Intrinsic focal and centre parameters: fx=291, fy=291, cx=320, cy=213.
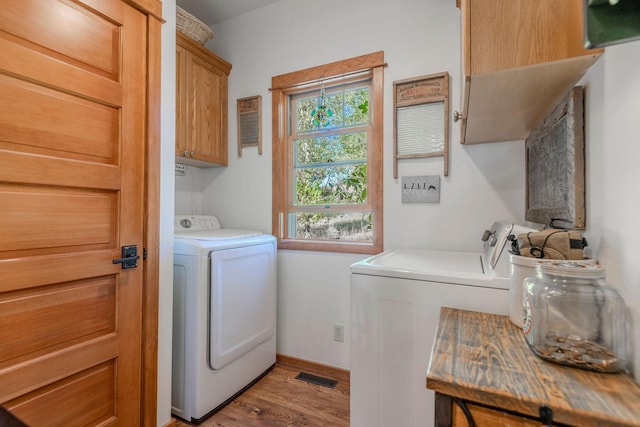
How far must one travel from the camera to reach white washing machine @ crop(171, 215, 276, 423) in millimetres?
1763

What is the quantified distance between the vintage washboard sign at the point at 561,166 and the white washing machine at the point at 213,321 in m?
1.74

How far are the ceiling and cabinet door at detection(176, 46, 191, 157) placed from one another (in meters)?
0.60

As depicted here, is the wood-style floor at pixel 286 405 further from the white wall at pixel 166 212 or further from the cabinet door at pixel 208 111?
the cabinet door at pixel 208 111

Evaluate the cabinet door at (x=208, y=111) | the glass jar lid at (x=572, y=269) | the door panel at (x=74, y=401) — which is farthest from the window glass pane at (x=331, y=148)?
the door panel at (x=74, y=401)

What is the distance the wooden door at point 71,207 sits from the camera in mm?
1080

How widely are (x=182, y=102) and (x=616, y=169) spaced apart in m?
2.46

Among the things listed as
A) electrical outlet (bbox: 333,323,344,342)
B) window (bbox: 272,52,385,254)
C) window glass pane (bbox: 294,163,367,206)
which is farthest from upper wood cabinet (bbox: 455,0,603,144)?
electrical outlet (bbox: 333,323,344,342)

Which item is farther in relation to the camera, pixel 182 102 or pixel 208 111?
pixel 208 111

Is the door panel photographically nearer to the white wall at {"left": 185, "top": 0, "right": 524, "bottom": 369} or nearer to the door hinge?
the door hinge

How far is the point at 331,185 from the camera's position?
2.42 metres

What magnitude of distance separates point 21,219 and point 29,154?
0.82 feet

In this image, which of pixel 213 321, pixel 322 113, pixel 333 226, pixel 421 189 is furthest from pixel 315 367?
pixel 322 113

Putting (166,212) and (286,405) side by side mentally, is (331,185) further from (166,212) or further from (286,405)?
(286,405)

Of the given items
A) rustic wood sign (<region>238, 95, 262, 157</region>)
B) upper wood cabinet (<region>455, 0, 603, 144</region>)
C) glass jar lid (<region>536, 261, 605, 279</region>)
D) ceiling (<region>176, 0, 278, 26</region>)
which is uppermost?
ceiling (<region>176, 0, 278, 26</region>)
